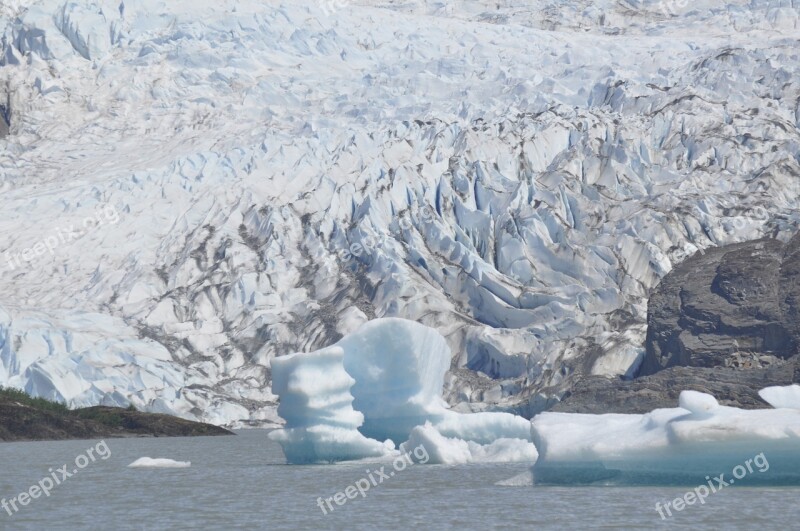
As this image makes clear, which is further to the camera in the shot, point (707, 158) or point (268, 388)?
point (707, 158)

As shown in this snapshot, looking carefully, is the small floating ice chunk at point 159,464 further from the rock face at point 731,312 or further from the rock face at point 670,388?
the rock face at point 731,312

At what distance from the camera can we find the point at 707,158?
71625 millimetres

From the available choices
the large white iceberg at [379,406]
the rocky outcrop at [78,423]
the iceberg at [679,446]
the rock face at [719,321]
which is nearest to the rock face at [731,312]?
the rock face at [719,321]

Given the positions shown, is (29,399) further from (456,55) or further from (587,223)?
(456,55)

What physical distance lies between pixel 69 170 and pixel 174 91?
10.00 m

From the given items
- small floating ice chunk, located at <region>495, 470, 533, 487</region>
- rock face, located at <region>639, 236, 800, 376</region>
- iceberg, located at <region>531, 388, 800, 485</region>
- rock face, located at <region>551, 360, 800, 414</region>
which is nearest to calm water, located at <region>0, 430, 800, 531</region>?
small floating ice chunk, located at <region>495, 470, 533, 487</region>

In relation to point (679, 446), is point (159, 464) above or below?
below

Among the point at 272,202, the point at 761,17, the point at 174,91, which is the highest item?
the point at 761,17

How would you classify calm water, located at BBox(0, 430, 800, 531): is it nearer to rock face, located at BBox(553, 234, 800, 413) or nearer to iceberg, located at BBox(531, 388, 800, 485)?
iceberg, located at BBox(531, 388, 800, 485)

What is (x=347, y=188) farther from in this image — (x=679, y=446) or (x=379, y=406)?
(x=679, y=446)

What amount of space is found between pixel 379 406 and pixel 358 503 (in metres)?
10.4

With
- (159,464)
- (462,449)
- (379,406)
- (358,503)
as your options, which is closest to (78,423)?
(159,464)

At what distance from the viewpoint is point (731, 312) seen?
56781 mm

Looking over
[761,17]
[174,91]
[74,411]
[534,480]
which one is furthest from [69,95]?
[534,480]
